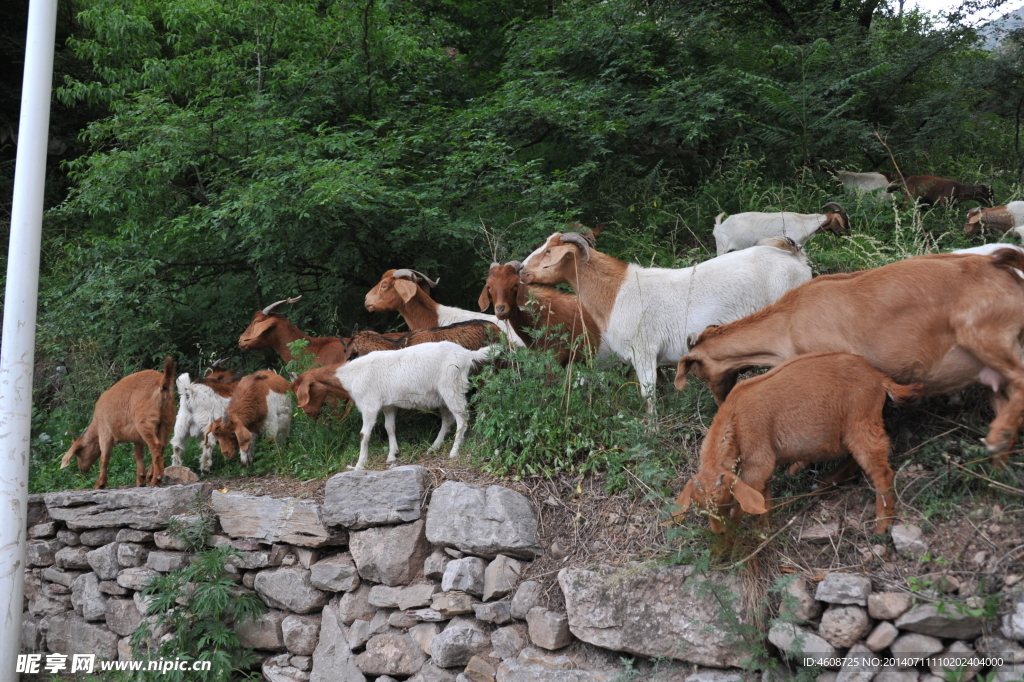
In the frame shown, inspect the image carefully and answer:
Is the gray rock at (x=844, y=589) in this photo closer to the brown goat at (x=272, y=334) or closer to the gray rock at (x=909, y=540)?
the gray rock at (x=909, y=540)

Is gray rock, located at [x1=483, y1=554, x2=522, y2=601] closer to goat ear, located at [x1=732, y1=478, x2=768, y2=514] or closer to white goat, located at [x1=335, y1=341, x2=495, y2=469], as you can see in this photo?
white goat, located at [x1=335, y1=341, x2=495, y2=469]

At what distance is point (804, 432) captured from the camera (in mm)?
3785

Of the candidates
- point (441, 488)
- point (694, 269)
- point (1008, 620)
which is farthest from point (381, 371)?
point (1008, 620)

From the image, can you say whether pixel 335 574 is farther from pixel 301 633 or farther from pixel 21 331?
pixel 21 331

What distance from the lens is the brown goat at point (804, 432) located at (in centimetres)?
377

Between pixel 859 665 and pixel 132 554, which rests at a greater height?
pixel 859 665

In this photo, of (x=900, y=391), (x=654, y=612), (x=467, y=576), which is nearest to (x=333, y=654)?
(x=467, y=576)

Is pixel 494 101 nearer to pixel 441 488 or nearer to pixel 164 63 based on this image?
pixel 164 63

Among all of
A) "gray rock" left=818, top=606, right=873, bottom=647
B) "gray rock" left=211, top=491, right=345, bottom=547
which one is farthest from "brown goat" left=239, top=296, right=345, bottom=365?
"gray rock" left=818, top=606, right=873, bottom=647

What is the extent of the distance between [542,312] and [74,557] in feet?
15.3

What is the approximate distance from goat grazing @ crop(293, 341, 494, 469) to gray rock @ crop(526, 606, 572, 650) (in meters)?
1.54

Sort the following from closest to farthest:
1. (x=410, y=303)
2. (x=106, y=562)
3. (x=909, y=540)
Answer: (x=909, y=540), (x=106, y=562), (x=410, y=303)

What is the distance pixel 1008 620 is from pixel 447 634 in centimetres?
293

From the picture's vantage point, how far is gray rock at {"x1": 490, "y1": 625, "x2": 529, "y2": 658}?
4527 millimetres
